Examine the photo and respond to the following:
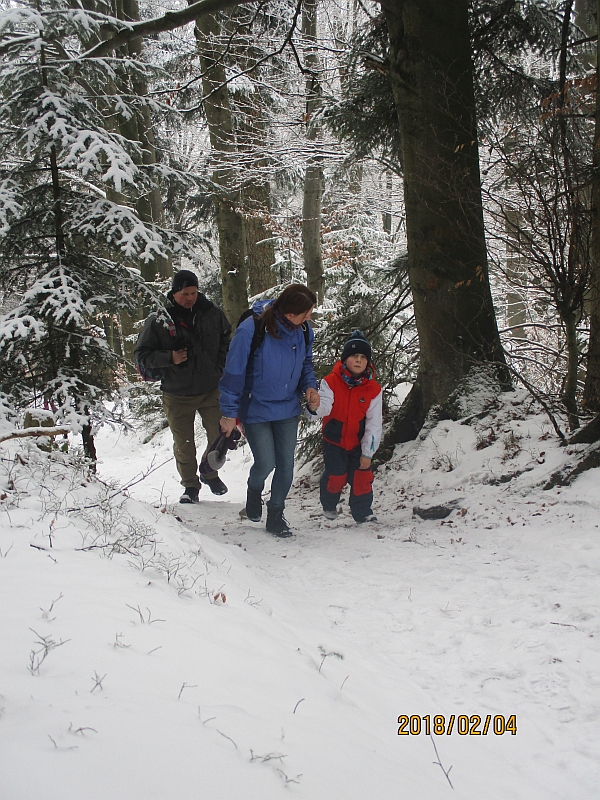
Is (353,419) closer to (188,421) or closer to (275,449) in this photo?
(275,449)

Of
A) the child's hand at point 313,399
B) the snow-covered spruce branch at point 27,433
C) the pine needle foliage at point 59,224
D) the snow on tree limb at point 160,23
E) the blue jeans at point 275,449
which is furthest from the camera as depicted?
the snow on tree limb at point 160,23

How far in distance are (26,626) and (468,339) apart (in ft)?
17.2

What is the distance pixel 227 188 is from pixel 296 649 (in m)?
9.22

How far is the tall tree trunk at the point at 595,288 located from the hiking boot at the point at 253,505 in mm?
3127

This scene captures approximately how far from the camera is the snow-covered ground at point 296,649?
1588 millimetres

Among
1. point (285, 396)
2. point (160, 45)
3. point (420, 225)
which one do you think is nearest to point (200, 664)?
point (285, 396)

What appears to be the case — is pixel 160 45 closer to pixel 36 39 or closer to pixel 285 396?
Result: pixel 36 39

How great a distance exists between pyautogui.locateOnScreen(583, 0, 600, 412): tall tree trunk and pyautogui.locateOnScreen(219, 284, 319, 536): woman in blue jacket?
2.39 m

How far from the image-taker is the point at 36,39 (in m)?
5.16

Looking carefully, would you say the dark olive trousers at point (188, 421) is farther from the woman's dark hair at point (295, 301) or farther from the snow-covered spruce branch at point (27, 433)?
the snow-covered spruce branch at point (27, 433)

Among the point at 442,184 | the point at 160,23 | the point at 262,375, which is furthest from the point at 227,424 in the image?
the point at 160,23
